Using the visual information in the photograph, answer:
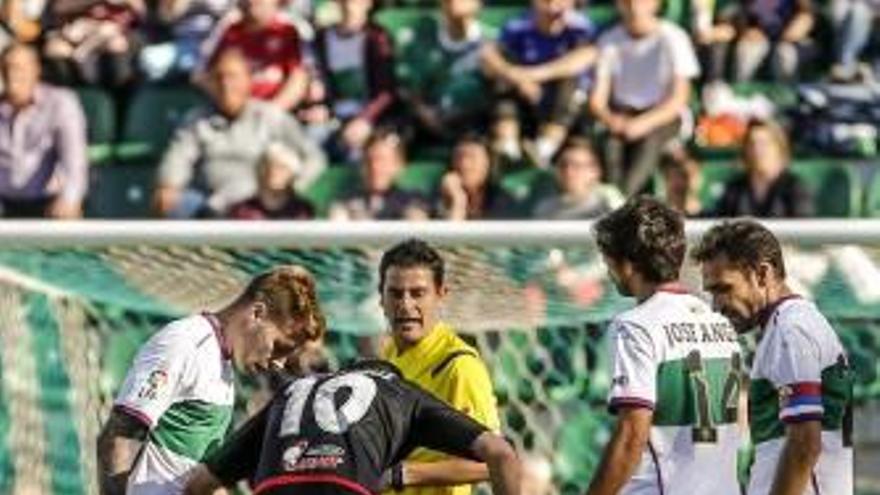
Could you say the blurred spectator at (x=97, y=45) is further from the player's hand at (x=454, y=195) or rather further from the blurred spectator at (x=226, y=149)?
the player's hand at (x=454, y=195)

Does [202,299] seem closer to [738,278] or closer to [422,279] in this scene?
[422,279]

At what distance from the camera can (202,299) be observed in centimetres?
1037

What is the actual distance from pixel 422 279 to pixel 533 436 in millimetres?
2267

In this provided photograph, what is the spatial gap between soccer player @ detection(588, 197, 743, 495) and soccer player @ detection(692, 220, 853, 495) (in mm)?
91

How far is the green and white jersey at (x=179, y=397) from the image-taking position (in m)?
7.90

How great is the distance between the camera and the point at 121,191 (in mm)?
13867

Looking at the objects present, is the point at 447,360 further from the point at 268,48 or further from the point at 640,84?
the point at 268,48

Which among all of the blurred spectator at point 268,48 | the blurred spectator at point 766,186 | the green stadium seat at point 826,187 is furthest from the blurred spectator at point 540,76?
the blurred spectator at point 766,186

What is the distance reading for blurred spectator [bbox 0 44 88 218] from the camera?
13141 mm

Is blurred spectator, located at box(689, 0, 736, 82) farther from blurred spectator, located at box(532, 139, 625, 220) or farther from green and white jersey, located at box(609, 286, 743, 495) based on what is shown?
green and white jersey, located at box(609, 286, 743, 495)

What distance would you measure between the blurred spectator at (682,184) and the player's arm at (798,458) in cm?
494

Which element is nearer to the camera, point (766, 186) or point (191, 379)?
point (191, 379)

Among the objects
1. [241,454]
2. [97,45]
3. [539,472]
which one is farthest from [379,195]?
[241,454]

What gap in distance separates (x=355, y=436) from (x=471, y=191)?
19.4ft
